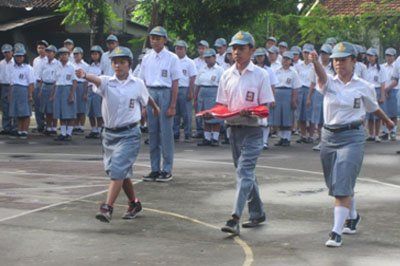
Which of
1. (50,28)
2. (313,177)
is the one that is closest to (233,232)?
(313,177)

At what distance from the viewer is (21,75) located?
1956 centimetres

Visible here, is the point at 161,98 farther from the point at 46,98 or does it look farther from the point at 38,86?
the point at 38,86

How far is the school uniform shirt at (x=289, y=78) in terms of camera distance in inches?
719

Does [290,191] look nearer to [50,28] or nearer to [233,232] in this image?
[233,232]

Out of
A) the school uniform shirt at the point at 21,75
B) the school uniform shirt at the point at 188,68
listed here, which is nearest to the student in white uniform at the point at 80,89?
the school uniform shirt at the point at 21,75

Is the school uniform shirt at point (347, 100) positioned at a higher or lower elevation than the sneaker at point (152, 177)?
higher

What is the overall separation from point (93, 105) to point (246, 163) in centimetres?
1119

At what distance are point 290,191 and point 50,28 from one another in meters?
22.9

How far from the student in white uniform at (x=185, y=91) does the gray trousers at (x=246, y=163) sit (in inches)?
314

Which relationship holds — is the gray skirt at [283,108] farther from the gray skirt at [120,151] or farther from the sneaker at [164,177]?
the gray skirt at [120,151]

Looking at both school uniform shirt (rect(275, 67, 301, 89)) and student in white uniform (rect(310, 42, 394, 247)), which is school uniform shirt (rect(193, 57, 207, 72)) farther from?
student in white uniform (rect(310, 42, 394, 247))

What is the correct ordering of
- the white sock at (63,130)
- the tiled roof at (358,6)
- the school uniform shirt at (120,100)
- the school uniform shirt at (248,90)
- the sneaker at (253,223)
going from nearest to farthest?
the school uniform shirt at (248,90) < the sneaker at (253,223) < the school uniform shirt at (120,100) < the white sock at (63,130) < the tiled roof at (358,6)

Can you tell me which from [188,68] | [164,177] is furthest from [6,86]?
[164,177]

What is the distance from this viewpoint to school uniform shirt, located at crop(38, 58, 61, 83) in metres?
19.5
